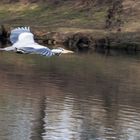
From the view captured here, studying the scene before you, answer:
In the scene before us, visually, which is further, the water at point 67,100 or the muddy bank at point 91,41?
the muddy bank at point 91,41

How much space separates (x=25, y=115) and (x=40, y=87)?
12.1m

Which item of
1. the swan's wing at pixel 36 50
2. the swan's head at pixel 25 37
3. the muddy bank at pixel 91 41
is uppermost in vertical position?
the swan's head at pixel 25 37

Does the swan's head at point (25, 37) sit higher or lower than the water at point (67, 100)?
higher

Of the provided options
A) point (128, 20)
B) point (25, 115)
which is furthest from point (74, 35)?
point (25, 115)

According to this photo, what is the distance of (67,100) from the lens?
3806 cm

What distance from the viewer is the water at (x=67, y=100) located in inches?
1127

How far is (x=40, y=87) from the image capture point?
4366cm

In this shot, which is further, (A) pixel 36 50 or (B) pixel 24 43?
(A) pixel 36 50

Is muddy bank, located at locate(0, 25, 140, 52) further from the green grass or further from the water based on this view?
the water

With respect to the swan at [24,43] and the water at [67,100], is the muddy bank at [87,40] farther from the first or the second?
the swan at [24,43]

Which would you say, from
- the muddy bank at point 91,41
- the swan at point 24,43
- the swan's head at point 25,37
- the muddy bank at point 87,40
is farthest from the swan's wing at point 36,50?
the muddy bank at point 91,41

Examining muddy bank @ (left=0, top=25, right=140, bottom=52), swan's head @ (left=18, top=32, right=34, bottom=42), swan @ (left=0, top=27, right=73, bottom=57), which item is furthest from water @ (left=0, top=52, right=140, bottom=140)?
muddy bank @ (left=0, top=25, right=140, bottom=52)

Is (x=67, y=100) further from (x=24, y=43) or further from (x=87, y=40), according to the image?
(x=87, y=40)

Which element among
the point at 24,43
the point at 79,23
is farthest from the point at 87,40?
the point at 24,43
